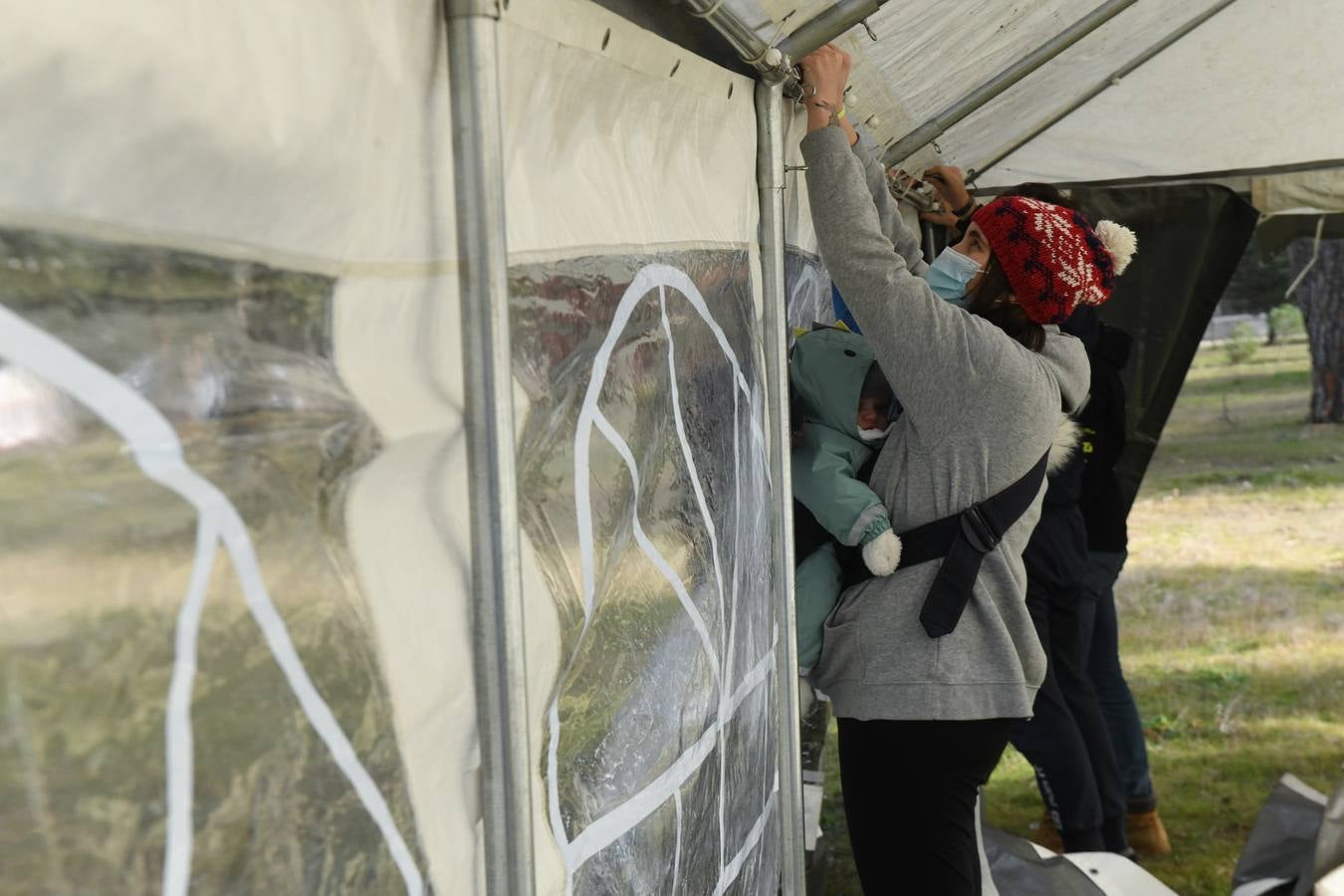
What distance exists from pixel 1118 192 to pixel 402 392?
12.0 feet

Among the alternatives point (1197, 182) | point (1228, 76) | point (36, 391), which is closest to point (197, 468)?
point (36, 391)

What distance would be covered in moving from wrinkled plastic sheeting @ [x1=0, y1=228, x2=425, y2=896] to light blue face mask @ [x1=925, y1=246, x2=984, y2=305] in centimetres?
135

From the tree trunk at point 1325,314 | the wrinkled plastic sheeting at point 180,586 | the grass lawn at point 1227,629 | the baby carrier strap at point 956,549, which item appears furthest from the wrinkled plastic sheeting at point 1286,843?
the tree trunk at point 1325,314

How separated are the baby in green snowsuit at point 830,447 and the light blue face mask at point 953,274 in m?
0.17

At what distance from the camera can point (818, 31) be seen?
5.34 ft

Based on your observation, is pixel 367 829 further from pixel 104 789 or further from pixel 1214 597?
pixel 1214 597

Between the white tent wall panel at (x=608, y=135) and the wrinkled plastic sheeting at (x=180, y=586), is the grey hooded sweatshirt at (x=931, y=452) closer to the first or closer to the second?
the white tent wall panel at (x=608, y=135)

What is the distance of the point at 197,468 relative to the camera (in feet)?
2.14

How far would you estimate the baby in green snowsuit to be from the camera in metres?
1.82

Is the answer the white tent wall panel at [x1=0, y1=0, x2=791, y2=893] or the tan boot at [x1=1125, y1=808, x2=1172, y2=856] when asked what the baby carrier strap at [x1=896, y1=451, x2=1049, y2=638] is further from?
the tan boot at [x1=1125, y1=808, x2=1172, y2=856]

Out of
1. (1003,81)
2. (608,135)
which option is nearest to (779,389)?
(608,135)

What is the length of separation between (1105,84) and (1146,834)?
2.13 meters

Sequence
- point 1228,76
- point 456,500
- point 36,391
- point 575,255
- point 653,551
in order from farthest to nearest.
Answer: point 1228,76 → point 653,551 → point 575,255 → point 456,500 → point 36,391

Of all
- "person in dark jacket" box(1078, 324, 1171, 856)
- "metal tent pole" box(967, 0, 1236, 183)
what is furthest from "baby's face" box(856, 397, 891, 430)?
"metal tent pole" box(967, 0, 1236, 183)
